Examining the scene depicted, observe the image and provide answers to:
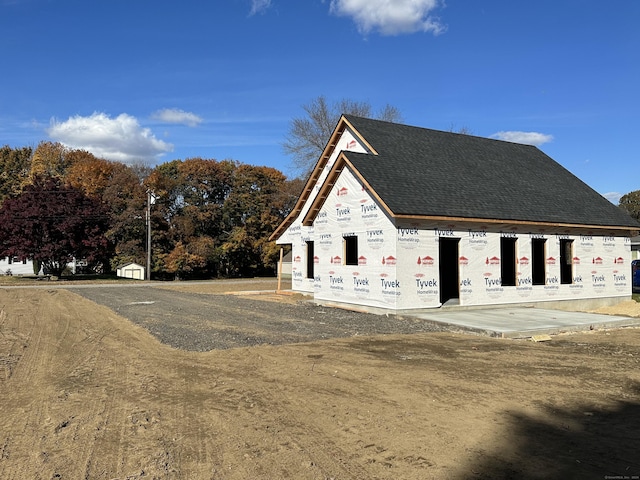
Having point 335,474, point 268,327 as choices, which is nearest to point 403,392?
point 335,474

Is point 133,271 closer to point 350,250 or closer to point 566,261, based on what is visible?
point 350,250

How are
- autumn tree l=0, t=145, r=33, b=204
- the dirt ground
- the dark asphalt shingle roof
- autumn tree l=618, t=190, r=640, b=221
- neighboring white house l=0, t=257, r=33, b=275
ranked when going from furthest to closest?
1. autumn tree l=618, t=190, r=640, b=221
2. autumn tree l=0, t=145, r=33, b=204
3. neighboring white house l=0, t=257, r=33, b=275
4. the dark asphalt shingle roof
5. the dirt ground

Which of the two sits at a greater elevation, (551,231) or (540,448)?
(551,231)

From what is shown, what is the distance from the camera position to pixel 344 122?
65.8ft

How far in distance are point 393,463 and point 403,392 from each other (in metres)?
2.21

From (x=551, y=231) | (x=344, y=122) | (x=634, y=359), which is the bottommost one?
(x=634, y=359)

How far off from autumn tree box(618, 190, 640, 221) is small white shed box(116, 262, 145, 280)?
67227 mm

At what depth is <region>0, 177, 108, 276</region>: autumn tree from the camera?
121ft

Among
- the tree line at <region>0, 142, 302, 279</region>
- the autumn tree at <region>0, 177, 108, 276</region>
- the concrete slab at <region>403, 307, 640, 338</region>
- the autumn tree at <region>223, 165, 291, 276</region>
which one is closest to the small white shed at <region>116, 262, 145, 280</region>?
the tree line at <region>0, 142, 302, 279</region>

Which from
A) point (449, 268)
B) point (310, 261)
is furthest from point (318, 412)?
point (310, 261)

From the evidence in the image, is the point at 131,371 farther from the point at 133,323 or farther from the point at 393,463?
the point at 133,323

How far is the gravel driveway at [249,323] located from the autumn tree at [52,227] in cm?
2241

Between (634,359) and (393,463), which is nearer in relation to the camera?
(393,463)

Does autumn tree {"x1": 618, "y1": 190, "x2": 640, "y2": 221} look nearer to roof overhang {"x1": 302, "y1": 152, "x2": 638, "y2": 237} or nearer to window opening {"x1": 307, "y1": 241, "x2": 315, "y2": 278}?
roof overhang {"x1": 302, "y1": 152, "x2": 638, "y2": 237}
